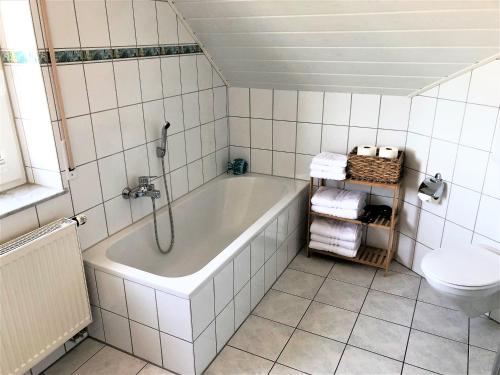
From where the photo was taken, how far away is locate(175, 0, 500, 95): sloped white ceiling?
1805 mm

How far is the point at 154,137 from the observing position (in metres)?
2.40

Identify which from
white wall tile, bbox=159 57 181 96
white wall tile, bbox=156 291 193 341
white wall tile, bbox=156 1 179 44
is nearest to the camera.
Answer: white wall tile, bbox=156 291 193 341

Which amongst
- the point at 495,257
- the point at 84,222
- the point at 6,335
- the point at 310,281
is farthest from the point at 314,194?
the point at 6,335

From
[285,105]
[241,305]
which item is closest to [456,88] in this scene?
[285,105]

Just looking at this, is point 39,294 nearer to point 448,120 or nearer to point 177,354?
point 177,354

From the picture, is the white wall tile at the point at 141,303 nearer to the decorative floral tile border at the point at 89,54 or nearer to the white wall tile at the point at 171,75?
the decorative floral tile border at the point at 89,54

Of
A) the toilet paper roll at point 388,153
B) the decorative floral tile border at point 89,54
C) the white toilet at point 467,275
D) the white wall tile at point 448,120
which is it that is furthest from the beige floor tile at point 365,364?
the decorative floral tile border at point 89,54

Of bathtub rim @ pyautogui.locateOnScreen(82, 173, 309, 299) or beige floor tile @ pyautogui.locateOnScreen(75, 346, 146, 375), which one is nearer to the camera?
bathtub rim @ pyautogui.locateOnScreen(82, 173, 309, 299)

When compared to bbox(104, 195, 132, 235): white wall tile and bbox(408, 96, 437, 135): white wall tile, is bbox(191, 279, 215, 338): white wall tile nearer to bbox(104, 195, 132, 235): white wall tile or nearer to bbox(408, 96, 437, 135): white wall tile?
bbox(104, 195, 132, 235): white wall tile

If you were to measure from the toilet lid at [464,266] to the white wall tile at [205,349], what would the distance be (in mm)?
1094

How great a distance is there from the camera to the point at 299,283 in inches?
104

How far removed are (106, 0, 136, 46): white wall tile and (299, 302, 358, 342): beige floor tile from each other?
176cm

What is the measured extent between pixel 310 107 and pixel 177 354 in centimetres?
179

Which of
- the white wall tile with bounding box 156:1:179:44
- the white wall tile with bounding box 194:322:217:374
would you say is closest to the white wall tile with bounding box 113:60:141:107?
the white wall tile with bounding box 156:1:179:44
